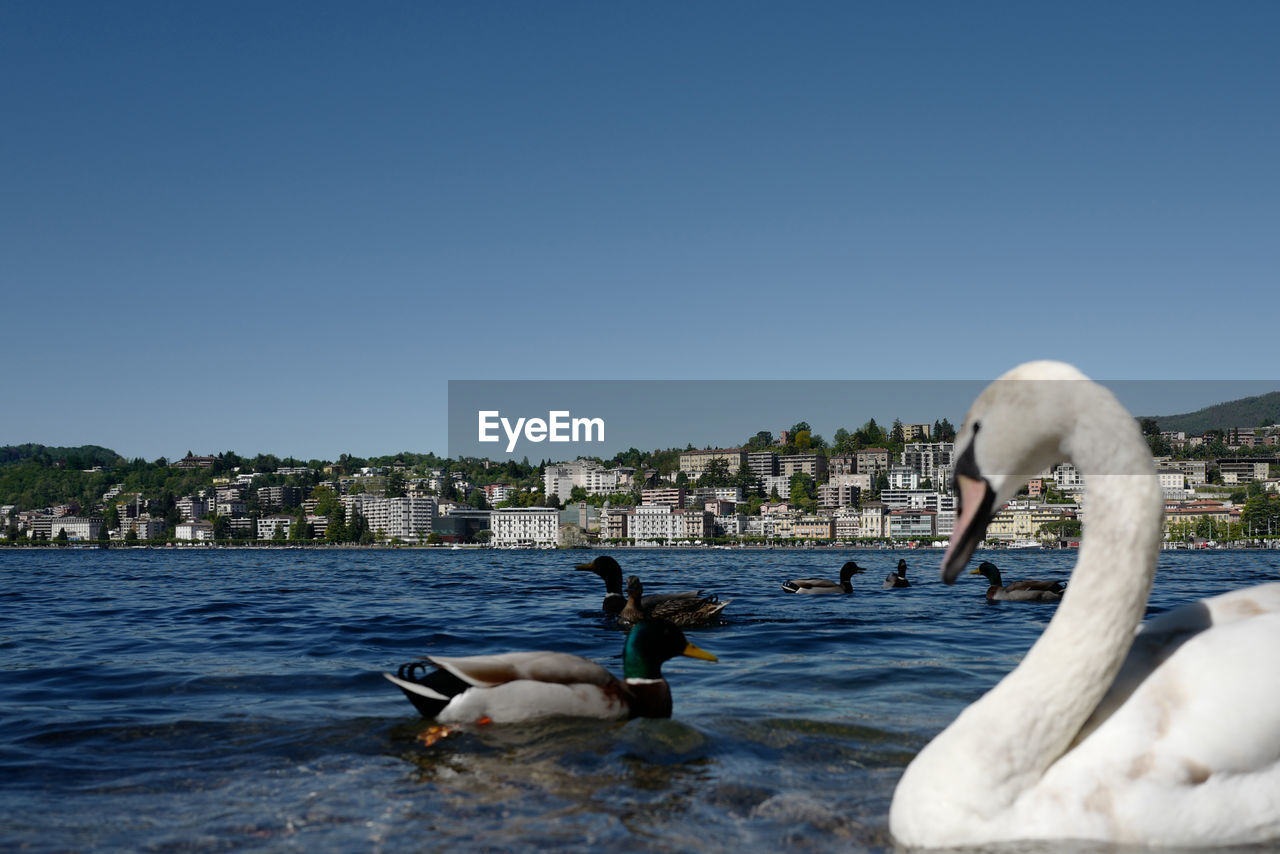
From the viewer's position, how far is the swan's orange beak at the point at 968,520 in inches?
123

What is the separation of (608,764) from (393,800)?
1.14 meters

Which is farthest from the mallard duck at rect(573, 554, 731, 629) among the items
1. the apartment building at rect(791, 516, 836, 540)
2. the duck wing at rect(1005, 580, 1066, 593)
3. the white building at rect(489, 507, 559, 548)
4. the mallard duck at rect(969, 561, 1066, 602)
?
the apartment building at rect(791, 516, 836, 540)

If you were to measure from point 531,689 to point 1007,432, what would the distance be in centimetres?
367

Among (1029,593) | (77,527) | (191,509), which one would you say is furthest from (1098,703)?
(191,509)

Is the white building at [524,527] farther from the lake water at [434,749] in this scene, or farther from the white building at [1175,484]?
the lake water at [434,749]

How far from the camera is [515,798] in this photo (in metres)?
4.39

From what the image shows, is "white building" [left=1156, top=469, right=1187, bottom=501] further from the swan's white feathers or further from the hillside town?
the swan's white feathers

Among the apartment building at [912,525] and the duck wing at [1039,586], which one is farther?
the apartment building at [912,525]

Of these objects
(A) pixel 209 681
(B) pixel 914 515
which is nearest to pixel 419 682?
(A) pixel 209 681

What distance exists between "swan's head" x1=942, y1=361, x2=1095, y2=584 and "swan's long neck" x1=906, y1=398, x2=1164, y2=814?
0.27 ft

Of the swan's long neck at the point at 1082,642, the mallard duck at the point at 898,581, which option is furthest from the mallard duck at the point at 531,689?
the mallard duck at the point at 898,581

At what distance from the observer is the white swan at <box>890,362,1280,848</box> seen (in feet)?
10.3

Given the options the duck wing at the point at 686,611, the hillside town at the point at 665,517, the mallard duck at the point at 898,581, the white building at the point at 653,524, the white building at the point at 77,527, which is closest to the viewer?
the duck wing at the point at 686,611

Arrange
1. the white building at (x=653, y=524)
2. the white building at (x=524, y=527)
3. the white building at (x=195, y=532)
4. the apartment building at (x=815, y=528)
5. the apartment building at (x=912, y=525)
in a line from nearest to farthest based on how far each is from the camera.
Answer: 1. the apartment building at (x=912, y=525)
2. the white building at (x=524, y=527)
3. the apartment building at (x=815, y=528)
4. the white building at (x=653, y=524)
5. the white building at (x=195, y=532)
